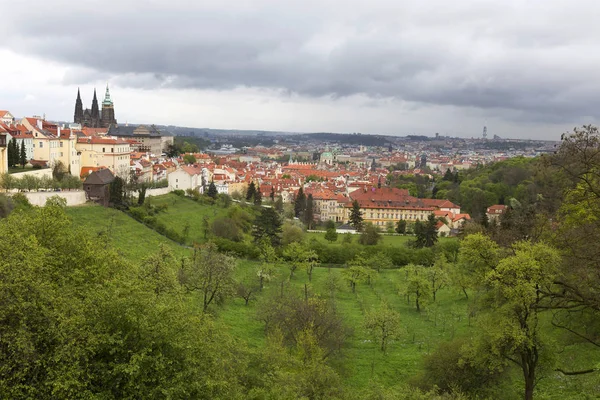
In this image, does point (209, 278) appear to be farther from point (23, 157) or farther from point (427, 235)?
point (427, 235)

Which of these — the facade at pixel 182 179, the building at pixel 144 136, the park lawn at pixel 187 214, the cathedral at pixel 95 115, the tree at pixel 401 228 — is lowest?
the tree at pixel 401 228

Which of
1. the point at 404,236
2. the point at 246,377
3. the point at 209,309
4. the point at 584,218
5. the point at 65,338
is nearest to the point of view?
the point at 65,338

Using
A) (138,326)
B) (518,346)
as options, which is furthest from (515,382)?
(138,326)

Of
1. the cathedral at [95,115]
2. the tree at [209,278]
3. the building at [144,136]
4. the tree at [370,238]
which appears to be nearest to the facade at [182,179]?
the tree at [370,238]

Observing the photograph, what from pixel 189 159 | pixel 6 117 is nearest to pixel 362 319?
pixel 6 117

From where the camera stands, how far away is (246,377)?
51.2 feet

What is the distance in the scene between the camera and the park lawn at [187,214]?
2010 inches

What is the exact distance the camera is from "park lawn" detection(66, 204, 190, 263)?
4012 cm

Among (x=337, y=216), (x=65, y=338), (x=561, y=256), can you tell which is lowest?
(x=337, y=216)

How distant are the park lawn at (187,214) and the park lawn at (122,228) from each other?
3.62 m

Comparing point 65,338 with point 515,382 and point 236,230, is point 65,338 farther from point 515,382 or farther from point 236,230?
point 236,230

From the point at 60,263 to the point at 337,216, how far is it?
7620cm

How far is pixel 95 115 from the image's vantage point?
122812 mm

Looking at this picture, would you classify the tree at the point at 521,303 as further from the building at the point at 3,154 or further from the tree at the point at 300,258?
the building at the point at 3,154
